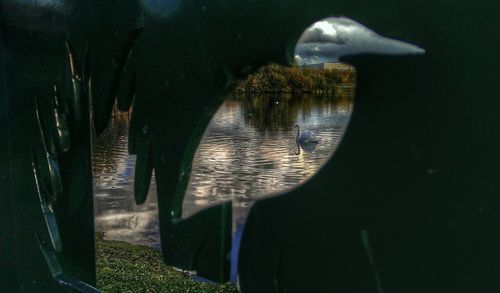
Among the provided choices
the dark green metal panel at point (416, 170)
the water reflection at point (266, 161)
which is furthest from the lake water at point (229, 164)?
the dark green metal panel at point (416, 170)

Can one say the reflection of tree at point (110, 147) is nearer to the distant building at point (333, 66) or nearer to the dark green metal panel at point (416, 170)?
the distant building at point (333, 66)

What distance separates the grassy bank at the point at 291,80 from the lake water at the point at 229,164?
5cm

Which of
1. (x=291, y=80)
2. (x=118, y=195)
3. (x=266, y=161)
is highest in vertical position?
(x=291, y=80)

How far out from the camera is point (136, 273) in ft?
14.5

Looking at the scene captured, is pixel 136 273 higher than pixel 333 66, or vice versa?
pixel 333 66

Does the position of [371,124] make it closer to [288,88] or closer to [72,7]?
[288,88]

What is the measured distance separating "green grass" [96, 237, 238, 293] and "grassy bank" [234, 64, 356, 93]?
1066mm

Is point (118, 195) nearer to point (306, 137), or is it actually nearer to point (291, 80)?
point (291, 80)

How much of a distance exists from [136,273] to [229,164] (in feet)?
3.28

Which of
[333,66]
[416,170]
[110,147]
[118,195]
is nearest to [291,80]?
[333,66]

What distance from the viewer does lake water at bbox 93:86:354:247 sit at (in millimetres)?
2367

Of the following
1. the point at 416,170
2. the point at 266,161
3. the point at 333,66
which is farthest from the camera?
the point at 266,161

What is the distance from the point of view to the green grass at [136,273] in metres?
3.63

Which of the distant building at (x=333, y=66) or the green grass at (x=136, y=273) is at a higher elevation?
the distant building at (x=333, y=66)
